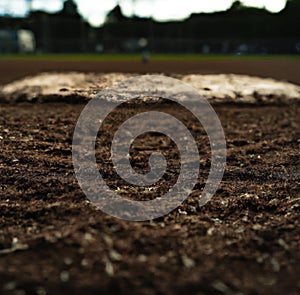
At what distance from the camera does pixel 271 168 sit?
2.96 metres

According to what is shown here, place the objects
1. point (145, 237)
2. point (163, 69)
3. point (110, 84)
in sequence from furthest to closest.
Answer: point (163, 69) → point (110, 84) → point (145, 237)

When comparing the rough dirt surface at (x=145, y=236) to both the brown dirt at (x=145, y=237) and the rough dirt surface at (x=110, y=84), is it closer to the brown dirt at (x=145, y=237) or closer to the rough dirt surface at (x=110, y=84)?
the brown dirt at (x=145, y=237)

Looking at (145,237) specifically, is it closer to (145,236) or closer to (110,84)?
(145,236)

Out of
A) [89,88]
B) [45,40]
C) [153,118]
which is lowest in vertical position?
[153,118]

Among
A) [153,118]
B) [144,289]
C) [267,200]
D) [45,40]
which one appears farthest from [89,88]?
[45,40]

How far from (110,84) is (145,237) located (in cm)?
271

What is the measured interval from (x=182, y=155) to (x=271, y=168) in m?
0.68

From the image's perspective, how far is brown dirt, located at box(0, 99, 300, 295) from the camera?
151 centimetres

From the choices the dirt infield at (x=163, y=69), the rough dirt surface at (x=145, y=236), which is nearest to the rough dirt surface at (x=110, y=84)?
the rough dirt surface at (x=145, y=236)

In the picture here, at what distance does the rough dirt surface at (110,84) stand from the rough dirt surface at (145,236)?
1331 mm

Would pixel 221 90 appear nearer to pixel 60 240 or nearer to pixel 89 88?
pixel 89 88

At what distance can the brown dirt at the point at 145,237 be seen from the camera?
151 cm

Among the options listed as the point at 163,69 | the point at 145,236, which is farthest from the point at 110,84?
the point at 163,69

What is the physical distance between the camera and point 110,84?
4.25 m
